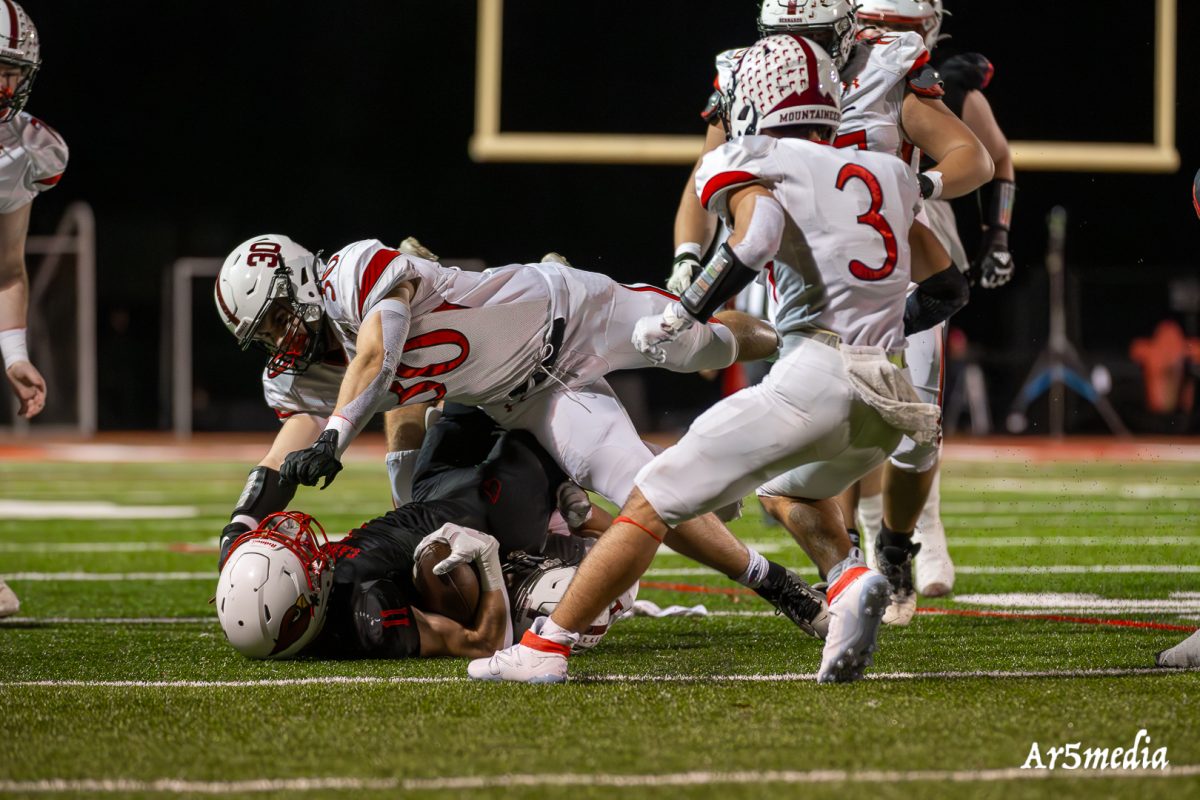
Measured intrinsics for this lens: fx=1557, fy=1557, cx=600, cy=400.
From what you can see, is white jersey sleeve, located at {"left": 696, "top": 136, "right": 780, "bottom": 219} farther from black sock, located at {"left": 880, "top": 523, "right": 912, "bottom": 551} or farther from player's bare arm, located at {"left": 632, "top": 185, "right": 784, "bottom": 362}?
black sock, located at {"left": 880, "top": 523, "right": 912, "bottom": 551}

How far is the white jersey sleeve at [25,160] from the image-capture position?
4426 mm

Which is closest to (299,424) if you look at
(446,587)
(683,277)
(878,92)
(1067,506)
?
(446,587)

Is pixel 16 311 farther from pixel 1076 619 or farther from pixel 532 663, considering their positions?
pixel 1076 619

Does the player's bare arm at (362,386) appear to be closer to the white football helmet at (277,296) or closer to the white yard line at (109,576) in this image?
the white football helmet at (277,296)

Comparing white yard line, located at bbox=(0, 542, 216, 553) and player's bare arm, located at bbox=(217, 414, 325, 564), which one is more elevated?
player's bare arm, located at bbox=(217, 414, 325, 564)

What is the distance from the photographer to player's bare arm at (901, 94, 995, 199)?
4.27 meters

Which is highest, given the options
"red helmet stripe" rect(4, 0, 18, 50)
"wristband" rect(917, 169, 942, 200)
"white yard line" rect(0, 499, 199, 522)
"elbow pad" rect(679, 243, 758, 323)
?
"red helmet stripe" rect(4, 0, 18, 50)

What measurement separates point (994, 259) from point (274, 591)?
2622 millimetres

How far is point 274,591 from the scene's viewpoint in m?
3.40

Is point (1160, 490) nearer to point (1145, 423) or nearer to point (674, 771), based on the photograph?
point (1145, 423)

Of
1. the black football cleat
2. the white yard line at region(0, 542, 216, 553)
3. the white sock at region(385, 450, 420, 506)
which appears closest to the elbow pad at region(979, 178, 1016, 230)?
the black football cleat

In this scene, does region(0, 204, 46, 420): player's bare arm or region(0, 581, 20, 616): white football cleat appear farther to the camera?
region(0, 204, 46, 420): player's bare arm

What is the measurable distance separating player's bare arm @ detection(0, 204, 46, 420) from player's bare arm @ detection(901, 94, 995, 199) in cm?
258

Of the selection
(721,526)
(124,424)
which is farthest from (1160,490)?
(124,424)
